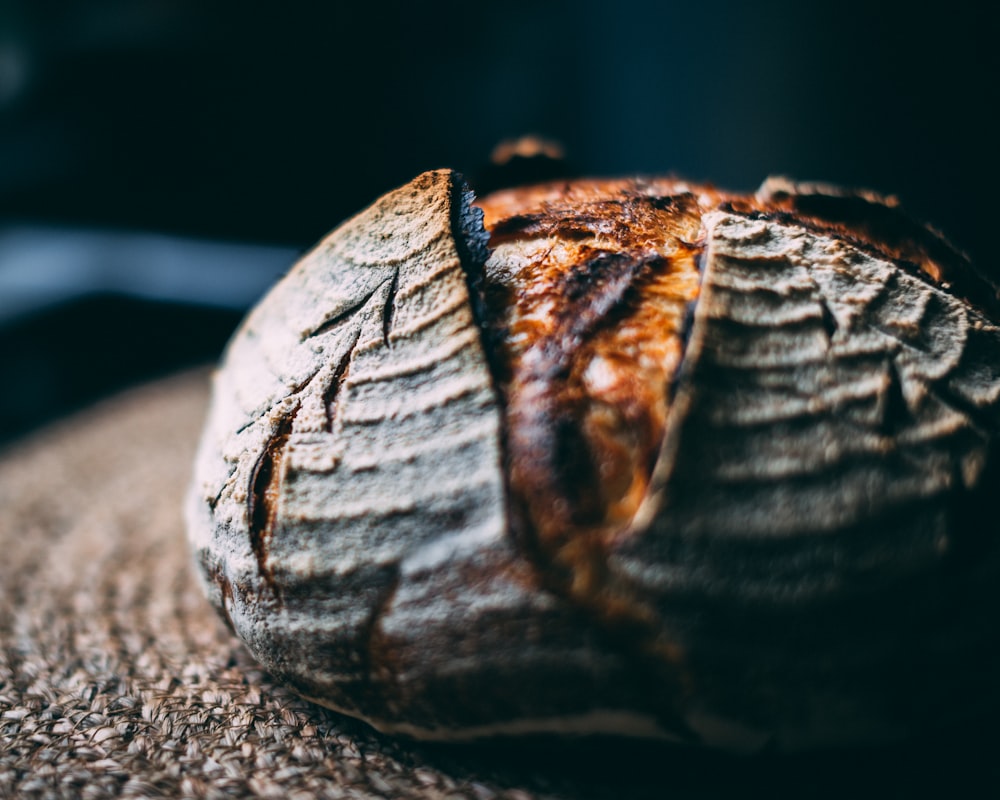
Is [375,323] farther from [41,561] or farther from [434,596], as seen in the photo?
[41,561]

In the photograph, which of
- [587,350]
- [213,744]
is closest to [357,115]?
[587,350]

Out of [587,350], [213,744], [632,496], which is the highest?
[587,350]

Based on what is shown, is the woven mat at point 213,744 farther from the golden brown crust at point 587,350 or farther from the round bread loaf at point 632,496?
the golden brown crust at point 587,350

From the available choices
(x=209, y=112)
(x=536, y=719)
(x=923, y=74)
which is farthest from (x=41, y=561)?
(x=923, y=74)

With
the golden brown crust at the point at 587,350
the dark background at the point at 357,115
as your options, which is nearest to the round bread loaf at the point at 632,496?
the golden brown crust at the point at 587,350

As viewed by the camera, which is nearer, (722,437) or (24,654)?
(722,437)

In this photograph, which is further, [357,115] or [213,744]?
[357,115]

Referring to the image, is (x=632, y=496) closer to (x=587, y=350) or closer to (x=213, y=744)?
(x=587, y=350)

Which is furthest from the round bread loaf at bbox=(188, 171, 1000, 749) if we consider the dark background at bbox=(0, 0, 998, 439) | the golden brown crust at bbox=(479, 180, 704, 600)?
the dark background at bbox=(0, 0, 998, 439)
